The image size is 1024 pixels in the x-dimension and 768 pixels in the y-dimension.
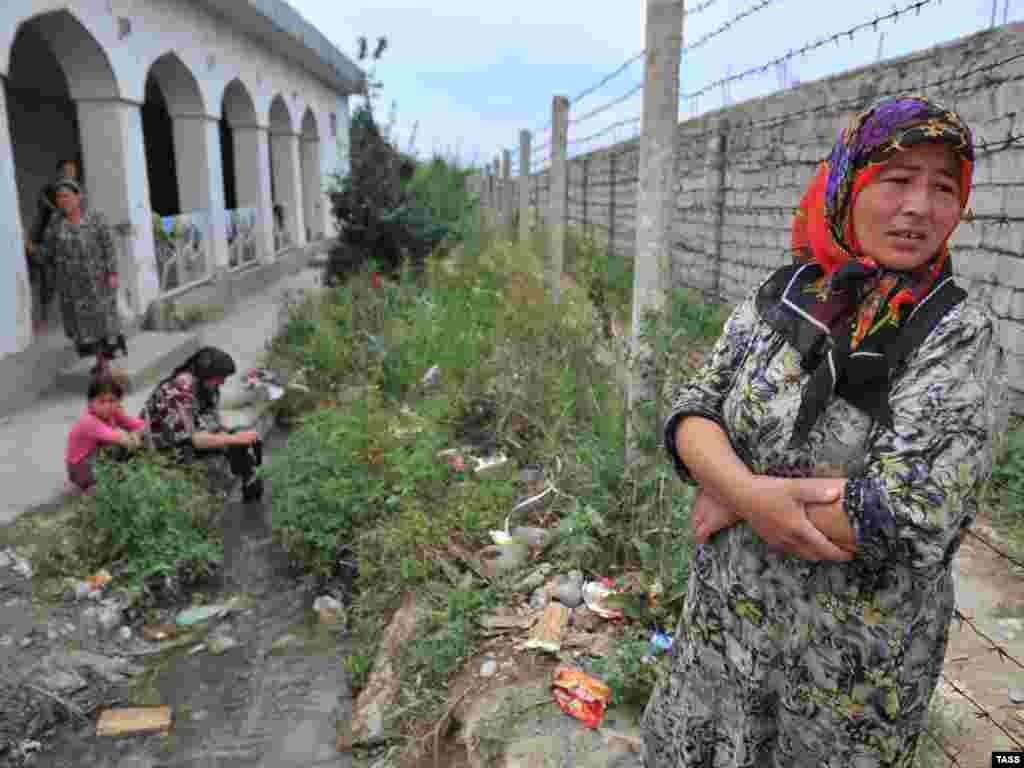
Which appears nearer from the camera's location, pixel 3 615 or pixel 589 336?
pixel 3 615

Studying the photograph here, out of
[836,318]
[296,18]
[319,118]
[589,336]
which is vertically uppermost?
[296,18]

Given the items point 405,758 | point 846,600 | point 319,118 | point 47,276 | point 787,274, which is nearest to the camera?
point 846,600

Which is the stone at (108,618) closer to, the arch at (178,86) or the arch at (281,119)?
the arch at (178,86)

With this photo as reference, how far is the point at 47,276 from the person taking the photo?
654cm

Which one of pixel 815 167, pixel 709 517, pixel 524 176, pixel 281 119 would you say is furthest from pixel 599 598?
pixel 281 119

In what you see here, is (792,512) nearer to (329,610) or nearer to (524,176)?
(329,610)

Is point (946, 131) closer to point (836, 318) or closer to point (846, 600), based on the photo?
point (836, 318)

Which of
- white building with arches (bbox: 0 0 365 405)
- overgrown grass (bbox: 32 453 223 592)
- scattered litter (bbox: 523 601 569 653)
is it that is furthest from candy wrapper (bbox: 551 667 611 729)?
white building with arches (bbox: 0 0 365 405)

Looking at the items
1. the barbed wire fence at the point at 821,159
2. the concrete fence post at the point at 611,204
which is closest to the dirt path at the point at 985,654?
the barbed wire fence at the point at 821,159

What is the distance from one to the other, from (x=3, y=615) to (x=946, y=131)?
3474mm

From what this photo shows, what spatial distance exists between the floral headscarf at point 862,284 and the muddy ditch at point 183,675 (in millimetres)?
2174

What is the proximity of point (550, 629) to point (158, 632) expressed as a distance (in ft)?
6.05

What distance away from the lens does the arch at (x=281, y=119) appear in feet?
39.5

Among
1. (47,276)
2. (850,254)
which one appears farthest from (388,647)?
(47,276)
